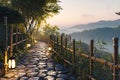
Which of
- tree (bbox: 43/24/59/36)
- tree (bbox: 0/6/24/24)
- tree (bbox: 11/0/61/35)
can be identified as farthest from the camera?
tree (bbox: 43/24/59/36)

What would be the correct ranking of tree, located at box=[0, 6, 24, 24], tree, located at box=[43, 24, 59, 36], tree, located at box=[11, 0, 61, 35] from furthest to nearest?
tree, located at box=[43, 24, 59, 36] → tree, located at box=[11, 0, 61, 35] → tree, located at box=[0, 6, 24, 24]

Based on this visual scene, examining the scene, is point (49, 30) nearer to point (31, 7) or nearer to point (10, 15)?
point (31, 7)

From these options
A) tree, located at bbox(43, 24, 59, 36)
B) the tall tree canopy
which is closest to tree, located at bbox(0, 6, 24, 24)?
the tall tree canopy

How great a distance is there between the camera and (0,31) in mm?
18281

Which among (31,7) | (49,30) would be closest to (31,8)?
(31,7)

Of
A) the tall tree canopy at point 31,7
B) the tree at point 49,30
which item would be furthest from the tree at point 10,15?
the tree at point 49,30

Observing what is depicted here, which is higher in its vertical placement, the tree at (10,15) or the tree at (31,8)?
the tree at (31,8)

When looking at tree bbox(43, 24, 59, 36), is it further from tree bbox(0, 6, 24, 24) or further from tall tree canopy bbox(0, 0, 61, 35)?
tree bbox(0, 6, 24, 24)

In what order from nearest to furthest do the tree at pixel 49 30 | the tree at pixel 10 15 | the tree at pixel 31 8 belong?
the tree at pixel 10 15 < the tree at pixel 31 8 < the tree at pixel 49 30

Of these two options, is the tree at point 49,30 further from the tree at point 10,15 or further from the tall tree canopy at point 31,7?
the tree at point 10,15

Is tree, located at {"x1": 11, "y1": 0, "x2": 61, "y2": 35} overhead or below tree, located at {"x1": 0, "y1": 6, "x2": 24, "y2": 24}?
overhead

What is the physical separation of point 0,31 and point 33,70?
7.11 m

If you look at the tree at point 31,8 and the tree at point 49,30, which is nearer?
the tree at point 31,8

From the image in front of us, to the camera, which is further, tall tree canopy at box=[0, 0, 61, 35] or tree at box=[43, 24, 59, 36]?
tree at box=[43, 24, 59, 36]
